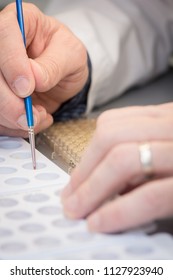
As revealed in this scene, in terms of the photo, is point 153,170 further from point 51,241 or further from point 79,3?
point 79,3

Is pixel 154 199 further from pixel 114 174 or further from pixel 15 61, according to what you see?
pixel 15 61

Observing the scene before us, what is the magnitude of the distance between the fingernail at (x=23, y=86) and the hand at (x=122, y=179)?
0.19m

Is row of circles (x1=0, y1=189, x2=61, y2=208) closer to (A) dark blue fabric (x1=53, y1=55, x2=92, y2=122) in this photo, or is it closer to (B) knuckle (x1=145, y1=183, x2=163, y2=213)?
(B) knuckle (x1=145, y1=183, x2=163, y2=213)

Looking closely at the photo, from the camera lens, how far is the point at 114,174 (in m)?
0.48

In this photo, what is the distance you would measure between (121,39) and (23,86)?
1.40 feet

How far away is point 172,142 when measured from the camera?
49 centimetres

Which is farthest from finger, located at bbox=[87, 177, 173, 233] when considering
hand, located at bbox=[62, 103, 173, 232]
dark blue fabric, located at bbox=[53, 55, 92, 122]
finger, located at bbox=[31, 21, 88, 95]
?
dark blue fabric, located at bbox=[53, 55, 92, 122]

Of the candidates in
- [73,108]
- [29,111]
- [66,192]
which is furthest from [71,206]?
[73,108]

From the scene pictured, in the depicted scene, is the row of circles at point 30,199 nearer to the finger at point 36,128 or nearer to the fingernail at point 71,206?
the fingernail at point 71,206

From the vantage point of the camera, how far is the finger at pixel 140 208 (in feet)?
1.51

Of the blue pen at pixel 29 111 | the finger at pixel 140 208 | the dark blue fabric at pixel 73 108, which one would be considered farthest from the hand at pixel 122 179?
the dark blue fabric at pixel 73 108

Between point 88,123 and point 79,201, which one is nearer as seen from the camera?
point 79,201

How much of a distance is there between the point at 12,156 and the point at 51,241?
0.22m
